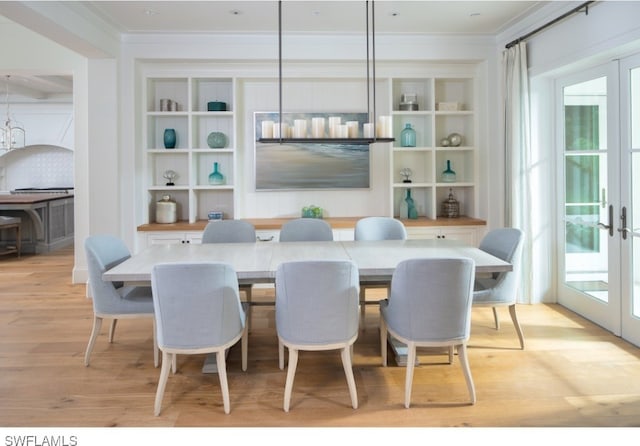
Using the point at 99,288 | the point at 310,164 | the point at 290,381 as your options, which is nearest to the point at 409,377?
the point at 290,381

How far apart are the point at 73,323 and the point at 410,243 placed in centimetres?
297

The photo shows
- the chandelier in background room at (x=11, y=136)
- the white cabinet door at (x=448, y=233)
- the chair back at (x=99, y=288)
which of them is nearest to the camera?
the chair back at (x=99, y=288)

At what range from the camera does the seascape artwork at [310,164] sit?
5629 mm

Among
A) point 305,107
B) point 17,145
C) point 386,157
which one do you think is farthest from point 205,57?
point 17,145

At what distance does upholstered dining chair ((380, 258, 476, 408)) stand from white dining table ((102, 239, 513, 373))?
0.31 meters

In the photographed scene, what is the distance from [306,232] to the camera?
4277 millimetres

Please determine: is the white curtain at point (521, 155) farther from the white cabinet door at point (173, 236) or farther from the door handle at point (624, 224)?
the white cabinet door at point (173, 236)

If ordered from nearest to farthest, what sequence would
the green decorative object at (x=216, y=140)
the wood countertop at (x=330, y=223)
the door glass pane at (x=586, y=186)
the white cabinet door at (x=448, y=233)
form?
the door glass pane at (x=586, y=186), the wood countertop at (x=330, y=223), the white cabinet door at (x=448, y=233), the green decorative object at (x=216, y=140)

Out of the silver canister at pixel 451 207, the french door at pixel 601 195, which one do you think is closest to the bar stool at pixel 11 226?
the silver canister at pixel 451 207

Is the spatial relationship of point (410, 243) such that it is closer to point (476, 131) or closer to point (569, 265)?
point (569, 265)

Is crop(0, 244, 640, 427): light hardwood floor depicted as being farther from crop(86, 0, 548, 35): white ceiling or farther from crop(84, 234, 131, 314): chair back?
crop(86, 0, 548, 35): white ceiling

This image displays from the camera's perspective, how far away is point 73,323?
423 centimetres

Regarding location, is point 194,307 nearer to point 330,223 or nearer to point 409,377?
point 409,377

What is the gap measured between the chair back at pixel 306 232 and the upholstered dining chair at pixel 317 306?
164cm
